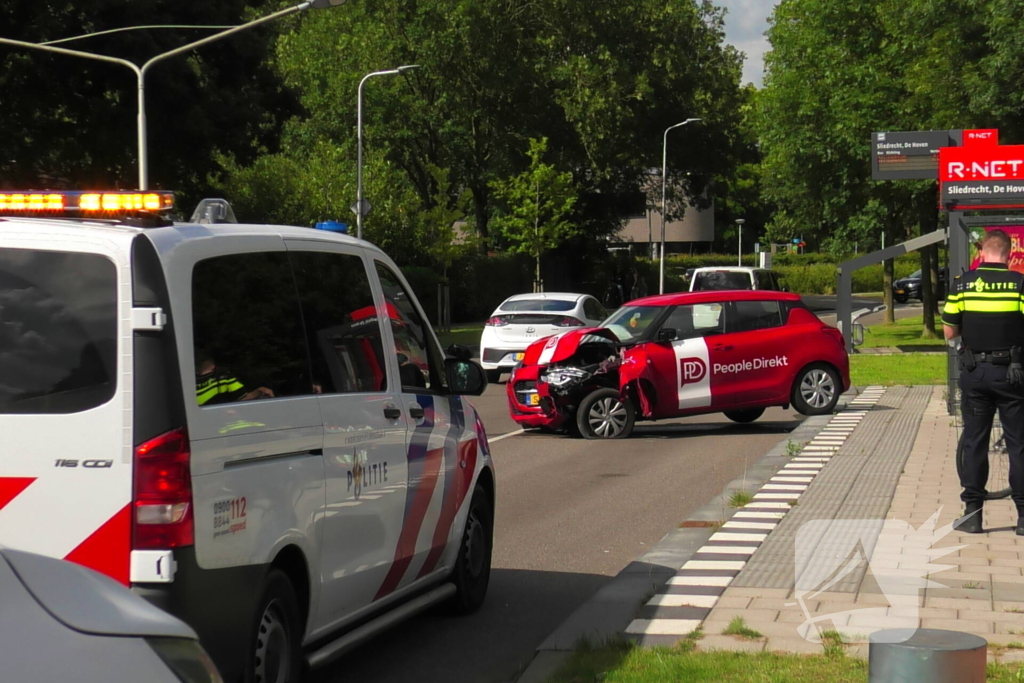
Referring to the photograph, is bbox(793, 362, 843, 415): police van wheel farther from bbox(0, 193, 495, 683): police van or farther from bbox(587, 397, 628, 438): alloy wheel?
bbox(0, 193, 495, 683): police van

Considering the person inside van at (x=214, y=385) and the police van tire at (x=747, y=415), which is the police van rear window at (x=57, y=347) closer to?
the person inside van at (x=214, y=385)

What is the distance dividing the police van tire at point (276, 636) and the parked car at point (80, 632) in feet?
7.12

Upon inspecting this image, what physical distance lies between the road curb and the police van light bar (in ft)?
7.67

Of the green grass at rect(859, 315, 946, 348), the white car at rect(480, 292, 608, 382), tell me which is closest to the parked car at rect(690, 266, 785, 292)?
the green grass at rect(859, 315, 946, 348)

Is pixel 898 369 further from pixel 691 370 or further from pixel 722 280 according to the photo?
pixel 691 370

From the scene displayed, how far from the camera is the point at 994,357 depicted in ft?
28.5

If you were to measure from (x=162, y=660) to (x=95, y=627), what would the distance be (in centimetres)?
16

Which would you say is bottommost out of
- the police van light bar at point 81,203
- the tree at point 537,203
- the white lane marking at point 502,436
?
the white lane marking at point 502,436

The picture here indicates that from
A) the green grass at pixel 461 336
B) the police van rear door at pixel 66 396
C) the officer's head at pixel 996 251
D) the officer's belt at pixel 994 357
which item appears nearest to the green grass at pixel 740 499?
the officer's belt at pixel 994 357

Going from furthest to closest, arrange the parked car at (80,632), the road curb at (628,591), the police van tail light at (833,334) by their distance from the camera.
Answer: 1. the police van tail light at (833,334)
2. the road curb at (628,591)
3. the parked car at (80,632)

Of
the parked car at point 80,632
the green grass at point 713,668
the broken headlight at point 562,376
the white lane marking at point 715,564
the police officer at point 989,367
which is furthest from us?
the broken headlight at point 562,376

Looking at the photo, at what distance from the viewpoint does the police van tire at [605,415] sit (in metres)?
16.0

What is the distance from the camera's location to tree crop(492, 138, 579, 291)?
154 ft

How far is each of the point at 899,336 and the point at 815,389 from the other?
22585 millimetres
